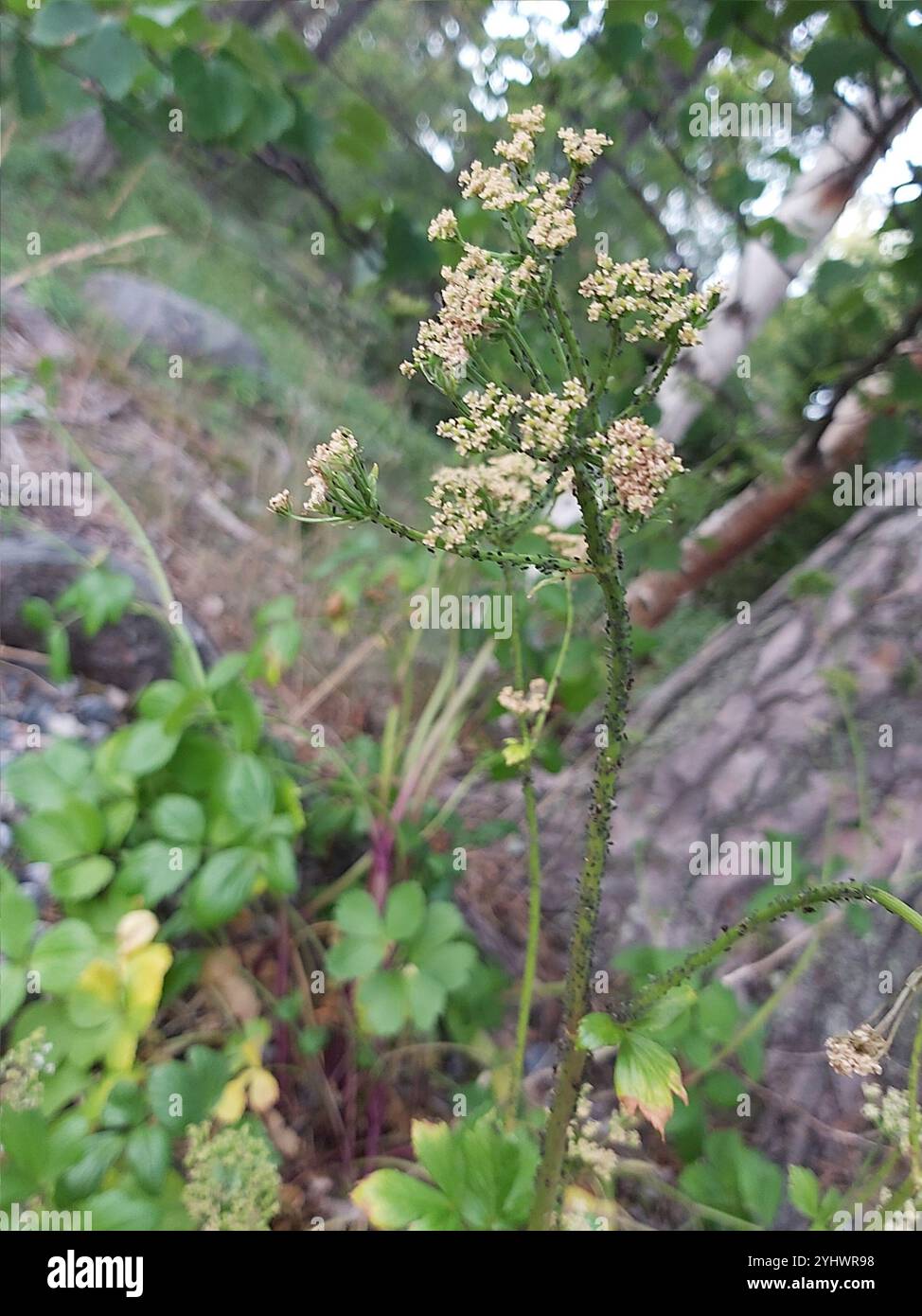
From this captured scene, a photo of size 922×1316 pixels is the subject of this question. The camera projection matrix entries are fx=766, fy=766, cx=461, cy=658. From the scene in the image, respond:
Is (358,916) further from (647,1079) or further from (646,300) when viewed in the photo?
(646,300)

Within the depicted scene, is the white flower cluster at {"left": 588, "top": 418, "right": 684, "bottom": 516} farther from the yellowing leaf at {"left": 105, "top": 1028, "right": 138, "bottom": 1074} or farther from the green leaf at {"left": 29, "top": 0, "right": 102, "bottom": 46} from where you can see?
the green leaf at {"left": 29, "top": 0, "right": 102, "bottom": 46}

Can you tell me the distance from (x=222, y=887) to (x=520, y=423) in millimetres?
670

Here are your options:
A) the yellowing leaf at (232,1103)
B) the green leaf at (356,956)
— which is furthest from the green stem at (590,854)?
the yellowing leaf at (232,1103)

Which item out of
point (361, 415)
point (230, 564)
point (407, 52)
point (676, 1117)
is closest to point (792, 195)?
point (361, 415)

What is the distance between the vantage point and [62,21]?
108 cm

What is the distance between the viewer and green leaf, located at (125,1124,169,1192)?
2.45 ft

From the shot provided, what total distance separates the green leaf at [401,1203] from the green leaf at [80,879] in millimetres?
458

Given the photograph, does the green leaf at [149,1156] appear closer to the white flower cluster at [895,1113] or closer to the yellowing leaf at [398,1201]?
the yellowing leaf at [398,1201]

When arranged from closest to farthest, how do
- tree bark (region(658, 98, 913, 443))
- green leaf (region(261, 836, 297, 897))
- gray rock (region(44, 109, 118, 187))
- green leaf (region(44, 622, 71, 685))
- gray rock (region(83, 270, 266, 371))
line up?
green leaf (region(261, 836, 297, 897)) → green leaf (region(44, 622, 71, 685)) → tree bark (region(658, 98, 913, 443)) → gray rock (region(83, 270, 266, 371)) → gray rock (region(44, 109, 118, 187))

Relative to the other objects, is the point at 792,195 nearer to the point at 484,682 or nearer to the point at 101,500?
the point at 484,682

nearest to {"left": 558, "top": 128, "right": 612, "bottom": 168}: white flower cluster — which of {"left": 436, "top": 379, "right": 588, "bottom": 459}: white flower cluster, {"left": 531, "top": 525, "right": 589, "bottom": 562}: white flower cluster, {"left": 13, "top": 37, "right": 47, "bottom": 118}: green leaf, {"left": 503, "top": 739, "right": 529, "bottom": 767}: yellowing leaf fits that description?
{"left": 436, "top": 379, "right": 588, "bottom": 459}: white flower cluster

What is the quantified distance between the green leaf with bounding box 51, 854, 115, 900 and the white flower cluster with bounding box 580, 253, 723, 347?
0.80 m

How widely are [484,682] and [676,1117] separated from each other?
0.76 meters
